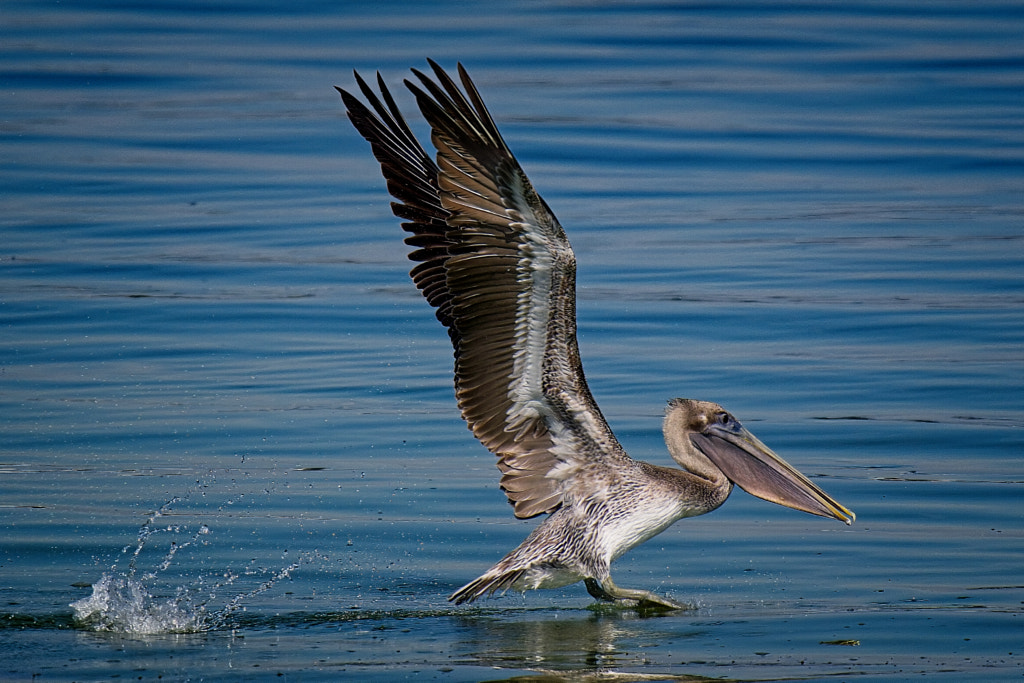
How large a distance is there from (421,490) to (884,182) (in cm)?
917

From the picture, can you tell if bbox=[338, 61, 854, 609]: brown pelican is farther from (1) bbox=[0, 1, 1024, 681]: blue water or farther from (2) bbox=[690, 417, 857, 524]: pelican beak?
(1) bbox=[0, 1, 1024, 681]: blue water

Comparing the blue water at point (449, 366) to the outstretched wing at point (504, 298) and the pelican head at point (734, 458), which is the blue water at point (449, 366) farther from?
the outstretched wing at point (504, 298)

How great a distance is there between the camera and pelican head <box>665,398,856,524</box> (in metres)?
6.09

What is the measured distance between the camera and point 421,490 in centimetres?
706

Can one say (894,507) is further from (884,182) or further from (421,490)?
(884,182)

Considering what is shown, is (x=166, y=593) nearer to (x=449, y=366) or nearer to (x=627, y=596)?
(x=627, y=596)

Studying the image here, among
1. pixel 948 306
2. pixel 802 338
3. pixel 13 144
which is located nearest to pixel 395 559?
pixel 802 338

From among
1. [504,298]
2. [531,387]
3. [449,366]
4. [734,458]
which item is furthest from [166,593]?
[449,366]

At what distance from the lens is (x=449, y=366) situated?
30.6 feet

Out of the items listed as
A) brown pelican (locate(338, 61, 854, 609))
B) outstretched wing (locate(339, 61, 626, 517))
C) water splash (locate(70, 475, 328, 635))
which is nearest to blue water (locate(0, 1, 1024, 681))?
water splash (locate(70, 475, 328, 635))

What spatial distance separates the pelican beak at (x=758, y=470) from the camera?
6.05 metres

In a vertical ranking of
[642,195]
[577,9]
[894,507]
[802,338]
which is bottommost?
[894,507]

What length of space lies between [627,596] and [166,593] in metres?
1.69

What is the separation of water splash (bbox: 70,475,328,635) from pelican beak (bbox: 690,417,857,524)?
1.64m
